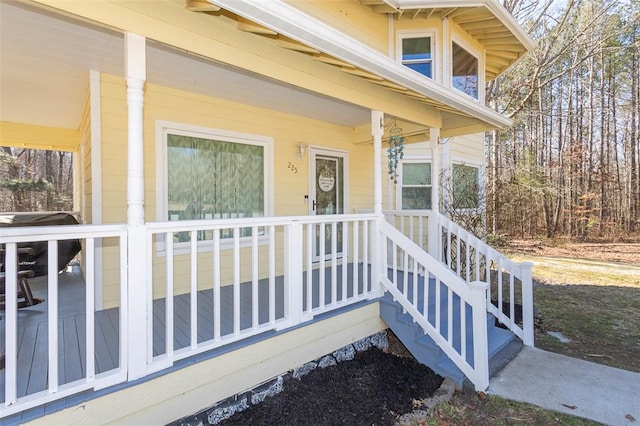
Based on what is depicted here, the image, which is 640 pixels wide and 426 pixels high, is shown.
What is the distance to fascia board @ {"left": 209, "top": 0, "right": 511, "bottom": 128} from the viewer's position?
223cm

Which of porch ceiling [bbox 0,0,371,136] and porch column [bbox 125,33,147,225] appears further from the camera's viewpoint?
porch ceiling [bbox 0,0,371,136]

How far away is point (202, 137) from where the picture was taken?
14.2 ft

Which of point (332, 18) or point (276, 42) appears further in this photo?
point (332, 18)

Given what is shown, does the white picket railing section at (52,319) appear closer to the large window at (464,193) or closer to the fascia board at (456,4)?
the fascia board at (456,4)

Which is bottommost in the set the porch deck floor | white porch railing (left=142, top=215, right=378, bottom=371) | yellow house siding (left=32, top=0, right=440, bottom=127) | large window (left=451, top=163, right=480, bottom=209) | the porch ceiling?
the porch deck floor

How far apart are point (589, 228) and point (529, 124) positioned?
5294mm

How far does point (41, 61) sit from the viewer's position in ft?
10.7

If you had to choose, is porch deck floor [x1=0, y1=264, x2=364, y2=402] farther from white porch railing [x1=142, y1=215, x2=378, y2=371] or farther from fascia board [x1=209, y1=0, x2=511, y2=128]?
fascia board [x1=209, y1=0, x2=511, y2=128]

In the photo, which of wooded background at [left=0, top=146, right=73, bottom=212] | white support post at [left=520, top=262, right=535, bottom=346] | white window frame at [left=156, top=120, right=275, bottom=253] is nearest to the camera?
white support post at [left=520, top=262, right=535, bottom=346]

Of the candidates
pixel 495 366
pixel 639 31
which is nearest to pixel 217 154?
pixel 495 366

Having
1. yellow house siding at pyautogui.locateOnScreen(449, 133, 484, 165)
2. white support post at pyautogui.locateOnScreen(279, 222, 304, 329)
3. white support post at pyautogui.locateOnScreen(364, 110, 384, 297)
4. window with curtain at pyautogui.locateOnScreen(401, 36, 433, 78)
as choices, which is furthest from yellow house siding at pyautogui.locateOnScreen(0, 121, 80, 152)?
yellow house siding at pyautogui.locateOnScreen(449, 133, 484, 165)

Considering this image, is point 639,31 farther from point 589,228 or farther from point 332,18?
point 332,18

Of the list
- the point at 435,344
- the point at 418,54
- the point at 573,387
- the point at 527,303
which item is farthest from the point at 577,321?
the point at 418,54

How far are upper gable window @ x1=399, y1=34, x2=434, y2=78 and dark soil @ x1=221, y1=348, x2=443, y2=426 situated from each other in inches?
176
